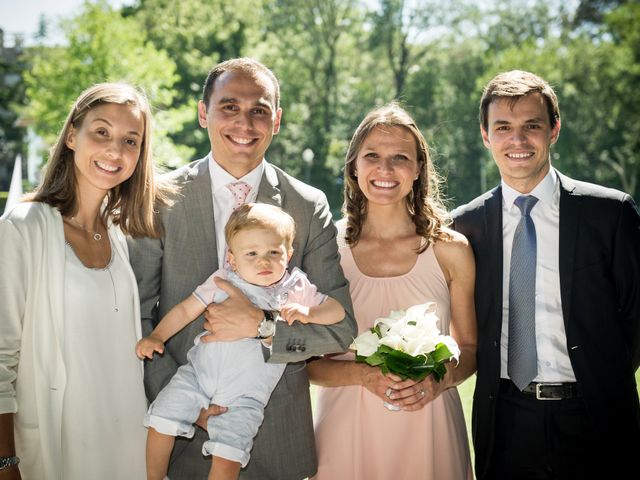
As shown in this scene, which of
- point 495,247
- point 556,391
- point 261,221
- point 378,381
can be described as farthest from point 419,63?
point 261,221

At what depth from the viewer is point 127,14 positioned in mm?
44656

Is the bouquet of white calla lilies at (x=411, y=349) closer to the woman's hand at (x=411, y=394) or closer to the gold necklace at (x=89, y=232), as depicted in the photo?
the woman's hand at (x=411, y=394)

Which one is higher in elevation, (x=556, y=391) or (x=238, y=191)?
(x=238, y=191)

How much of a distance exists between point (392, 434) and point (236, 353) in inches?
46.7

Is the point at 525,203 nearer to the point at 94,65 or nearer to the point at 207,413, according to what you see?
the point at 207,413

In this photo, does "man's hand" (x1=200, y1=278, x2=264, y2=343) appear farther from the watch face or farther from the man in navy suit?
the man in navy suit

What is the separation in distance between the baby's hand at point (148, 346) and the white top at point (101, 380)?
0.10m

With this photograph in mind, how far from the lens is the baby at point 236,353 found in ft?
12.1

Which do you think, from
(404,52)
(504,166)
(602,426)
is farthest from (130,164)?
(404,52)

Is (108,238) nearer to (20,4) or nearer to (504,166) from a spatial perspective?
(504,166)

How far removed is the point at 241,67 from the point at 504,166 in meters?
1.92

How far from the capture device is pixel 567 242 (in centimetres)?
450

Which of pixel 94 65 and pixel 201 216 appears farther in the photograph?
pixel 94 65

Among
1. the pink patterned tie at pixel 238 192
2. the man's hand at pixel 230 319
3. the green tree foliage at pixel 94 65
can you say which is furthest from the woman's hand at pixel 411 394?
the green tree foliage at pixel 94 65
